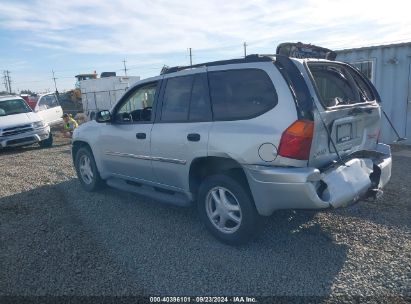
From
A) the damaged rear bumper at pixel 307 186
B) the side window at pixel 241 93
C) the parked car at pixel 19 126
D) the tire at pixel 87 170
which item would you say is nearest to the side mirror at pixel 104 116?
the tire at pixel 87 170

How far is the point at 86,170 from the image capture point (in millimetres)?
6230

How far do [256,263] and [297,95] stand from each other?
1.68 metres

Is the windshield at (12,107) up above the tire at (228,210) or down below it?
above

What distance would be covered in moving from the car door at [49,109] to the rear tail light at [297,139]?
13.8 meters

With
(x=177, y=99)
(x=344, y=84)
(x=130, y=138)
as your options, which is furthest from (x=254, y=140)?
(x=130, y=138)

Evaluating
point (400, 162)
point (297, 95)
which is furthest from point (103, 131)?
point (400, 162)

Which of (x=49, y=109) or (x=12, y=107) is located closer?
(x=12, y=107)

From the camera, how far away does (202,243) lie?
4012mm

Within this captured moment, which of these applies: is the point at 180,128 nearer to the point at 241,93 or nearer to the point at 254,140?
the point at 241,93

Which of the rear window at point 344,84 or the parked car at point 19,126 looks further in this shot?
the parked car at point 19,126

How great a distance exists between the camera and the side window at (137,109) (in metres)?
4.98

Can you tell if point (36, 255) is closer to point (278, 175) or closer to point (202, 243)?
point (202, 243)

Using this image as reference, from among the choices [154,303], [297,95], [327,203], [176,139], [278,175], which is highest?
[297,95]

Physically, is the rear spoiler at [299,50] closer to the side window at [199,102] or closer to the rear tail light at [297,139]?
the side window at [199,102]
